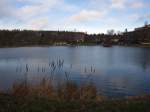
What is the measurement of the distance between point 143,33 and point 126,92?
5011 inches

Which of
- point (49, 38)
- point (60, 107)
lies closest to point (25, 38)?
point (49, 38)

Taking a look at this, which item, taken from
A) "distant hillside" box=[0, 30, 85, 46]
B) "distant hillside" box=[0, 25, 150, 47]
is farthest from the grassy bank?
"distant hillside" box=[0, 30, 85, 46]

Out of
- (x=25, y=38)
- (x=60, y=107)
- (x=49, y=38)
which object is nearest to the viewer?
(x=60, y=107)

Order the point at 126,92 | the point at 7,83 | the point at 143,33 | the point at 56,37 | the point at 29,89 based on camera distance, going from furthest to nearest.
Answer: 1. the point at 56,37
2. the point at 143,33
3. the point at 7,83
4. the point at 126,92
5. the point at 29,89

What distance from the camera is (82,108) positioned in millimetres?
8156

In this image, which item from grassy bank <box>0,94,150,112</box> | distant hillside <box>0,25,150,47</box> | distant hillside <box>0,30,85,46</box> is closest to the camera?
grassy bank <box>0,94,150,112</box>

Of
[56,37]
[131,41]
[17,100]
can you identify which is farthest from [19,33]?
[17,100]

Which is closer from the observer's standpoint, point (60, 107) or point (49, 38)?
point (60, 107)

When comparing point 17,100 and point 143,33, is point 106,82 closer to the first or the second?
point 17,100

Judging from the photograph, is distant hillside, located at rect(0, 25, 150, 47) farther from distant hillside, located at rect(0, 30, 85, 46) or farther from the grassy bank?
the grassy bank

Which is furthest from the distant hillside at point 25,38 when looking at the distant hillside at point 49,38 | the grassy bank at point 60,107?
the grassy bank at point 60,107

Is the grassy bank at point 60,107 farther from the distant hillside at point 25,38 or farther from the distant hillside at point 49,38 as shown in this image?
the distant hillside at point 25,38

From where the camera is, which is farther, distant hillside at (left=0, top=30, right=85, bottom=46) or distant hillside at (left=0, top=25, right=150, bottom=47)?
distant hillside at (left=0, top=30, right=85, bottom=46)

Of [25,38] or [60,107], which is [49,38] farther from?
[60,107]
